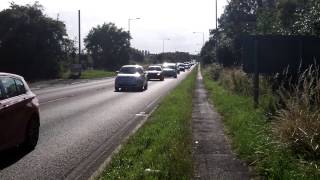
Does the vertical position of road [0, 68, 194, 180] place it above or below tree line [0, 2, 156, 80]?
below

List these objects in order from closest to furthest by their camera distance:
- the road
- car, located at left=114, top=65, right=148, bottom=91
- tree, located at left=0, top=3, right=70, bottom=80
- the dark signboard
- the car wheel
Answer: the road → the car wheel → the dark signboard → car, located at left=114, top=65, right=148, bottom=91 → tree, located at left=0, top=3, right=70, bottom=80

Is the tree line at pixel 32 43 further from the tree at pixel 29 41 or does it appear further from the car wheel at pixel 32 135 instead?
the car wheel at pixel 32 135

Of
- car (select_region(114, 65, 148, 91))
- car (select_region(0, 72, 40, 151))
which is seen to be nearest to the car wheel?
car (select_region(0, 72, 40, 151))

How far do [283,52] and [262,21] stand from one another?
16.3 m

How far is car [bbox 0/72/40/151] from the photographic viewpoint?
9656mm

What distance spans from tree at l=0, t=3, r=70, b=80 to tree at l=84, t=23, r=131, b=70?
42944mm

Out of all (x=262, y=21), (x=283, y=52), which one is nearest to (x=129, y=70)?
(x=262, y=21)

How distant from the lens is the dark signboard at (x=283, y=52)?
653 inches

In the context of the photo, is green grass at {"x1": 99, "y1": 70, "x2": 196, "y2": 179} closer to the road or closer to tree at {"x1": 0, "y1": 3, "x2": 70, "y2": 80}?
the road

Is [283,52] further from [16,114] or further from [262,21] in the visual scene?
[262,21]

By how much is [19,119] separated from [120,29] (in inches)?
3638

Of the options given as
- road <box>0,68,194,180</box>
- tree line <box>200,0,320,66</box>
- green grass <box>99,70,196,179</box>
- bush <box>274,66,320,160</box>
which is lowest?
road <box>0,68,194,180</box>

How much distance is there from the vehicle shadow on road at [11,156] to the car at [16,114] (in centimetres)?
15

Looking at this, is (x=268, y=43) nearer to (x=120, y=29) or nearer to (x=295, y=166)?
(x=295, y=166)
